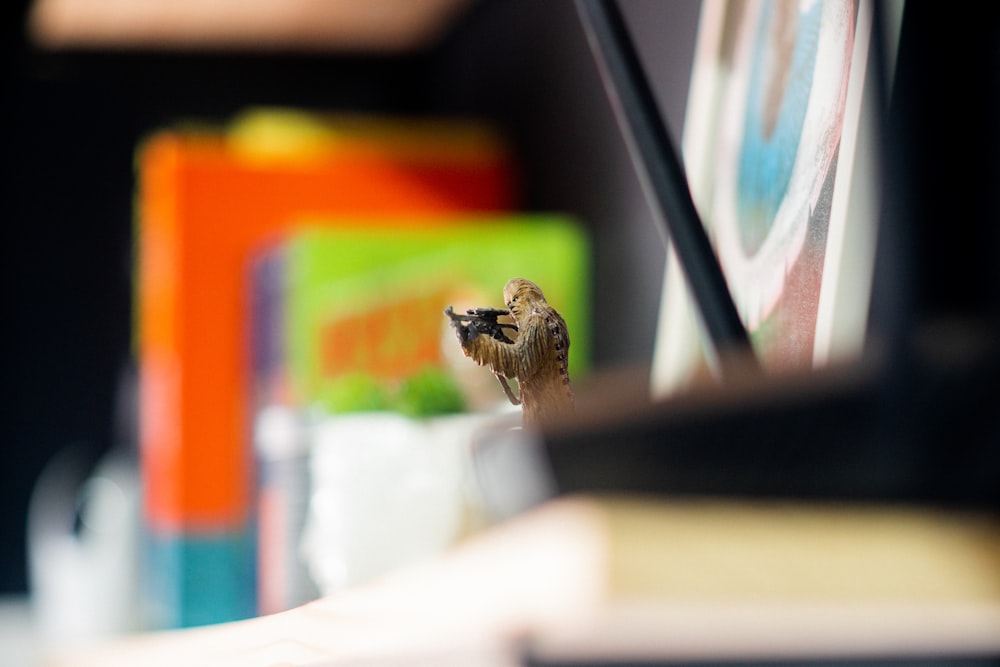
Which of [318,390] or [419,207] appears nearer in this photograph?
[318,390]

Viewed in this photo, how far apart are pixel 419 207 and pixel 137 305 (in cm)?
81

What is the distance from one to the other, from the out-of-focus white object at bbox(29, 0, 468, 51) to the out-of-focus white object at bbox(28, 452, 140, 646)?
777 millimetres

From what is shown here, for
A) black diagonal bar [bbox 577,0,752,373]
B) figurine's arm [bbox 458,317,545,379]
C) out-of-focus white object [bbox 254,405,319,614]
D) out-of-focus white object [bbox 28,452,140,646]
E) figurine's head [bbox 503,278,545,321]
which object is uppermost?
black diagonal bar [bbox 577,0,752,373]

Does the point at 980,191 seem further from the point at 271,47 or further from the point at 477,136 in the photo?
the point at 271,47

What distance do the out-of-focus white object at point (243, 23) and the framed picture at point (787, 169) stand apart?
4.80 feet

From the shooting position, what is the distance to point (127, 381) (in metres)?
2.23

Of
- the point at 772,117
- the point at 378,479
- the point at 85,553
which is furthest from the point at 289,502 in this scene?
the point at 85,553

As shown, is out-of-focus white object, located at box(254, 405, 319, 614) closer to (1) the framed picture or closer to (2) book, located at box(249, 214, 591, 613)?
(1) the framed picture

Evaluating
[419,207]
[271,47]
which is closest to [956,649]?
[419,207]

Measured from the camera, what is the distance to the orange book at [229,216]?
151 cm

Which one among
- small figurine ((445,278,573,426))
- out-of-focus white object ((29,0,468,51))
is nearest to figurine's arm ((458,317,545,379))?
small figurine ((445,278,573,426))

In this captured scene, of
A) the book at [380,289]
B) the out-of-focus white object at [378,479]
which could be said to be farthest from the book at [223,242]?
the out-of-focus white object at [378,479]

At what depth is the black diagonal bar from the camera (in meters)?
0.24

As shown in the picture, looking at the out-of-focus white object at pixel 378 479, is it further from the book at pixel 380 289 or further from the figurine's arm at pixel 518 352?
the book at pixel 380 289
